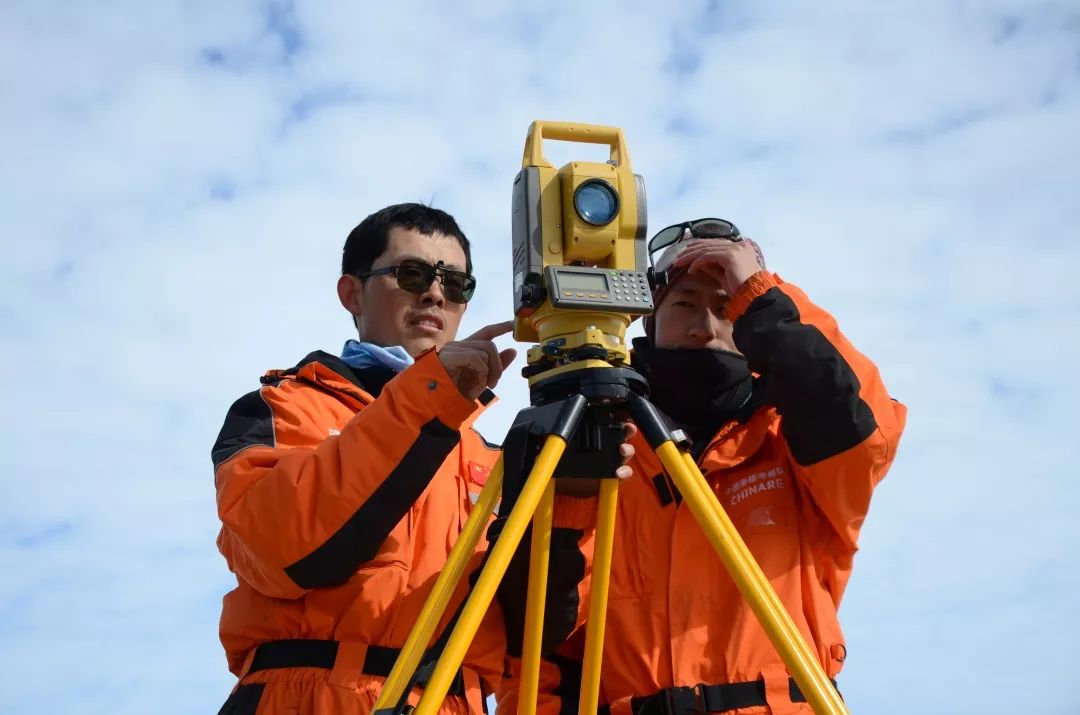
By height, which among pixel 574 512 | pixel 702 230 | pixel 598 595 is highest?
pixel 702 230

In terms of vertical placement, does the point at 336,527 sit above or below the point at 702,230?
below

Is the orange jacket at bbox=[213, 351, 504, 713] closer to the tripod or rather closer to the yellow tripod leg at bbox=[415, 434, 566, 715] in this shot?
the tripod

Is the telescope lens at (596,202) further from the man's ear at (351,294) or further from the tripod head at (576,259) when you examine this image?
the man's ear at (351,294)

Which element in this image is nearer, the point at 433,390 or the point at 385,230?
the point at 433,390

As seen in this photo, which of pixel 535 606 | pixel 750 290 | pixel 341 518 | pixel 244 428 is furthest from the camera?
pixel 244 428

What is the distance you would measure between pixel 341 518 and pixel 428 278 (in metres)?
1.36

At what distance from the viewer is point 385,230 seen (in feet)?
13.7

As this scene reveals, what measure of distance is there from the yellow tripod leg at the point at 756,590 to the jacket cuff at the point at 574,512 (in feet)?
2.97

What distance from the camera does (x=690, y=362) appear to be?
3.69 meters

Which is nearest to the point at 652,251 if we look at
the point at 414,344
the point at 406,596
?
the point at 414,344

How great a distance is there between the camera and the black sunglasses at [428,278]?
3953mm

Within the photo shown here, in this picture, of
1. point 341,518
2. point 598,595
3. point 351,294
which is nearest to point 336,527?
point 341,518

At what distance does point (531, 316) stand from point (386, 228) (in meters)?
1.50

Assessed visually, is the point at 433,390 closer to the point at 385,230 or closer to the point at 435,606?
the point at 435,606
